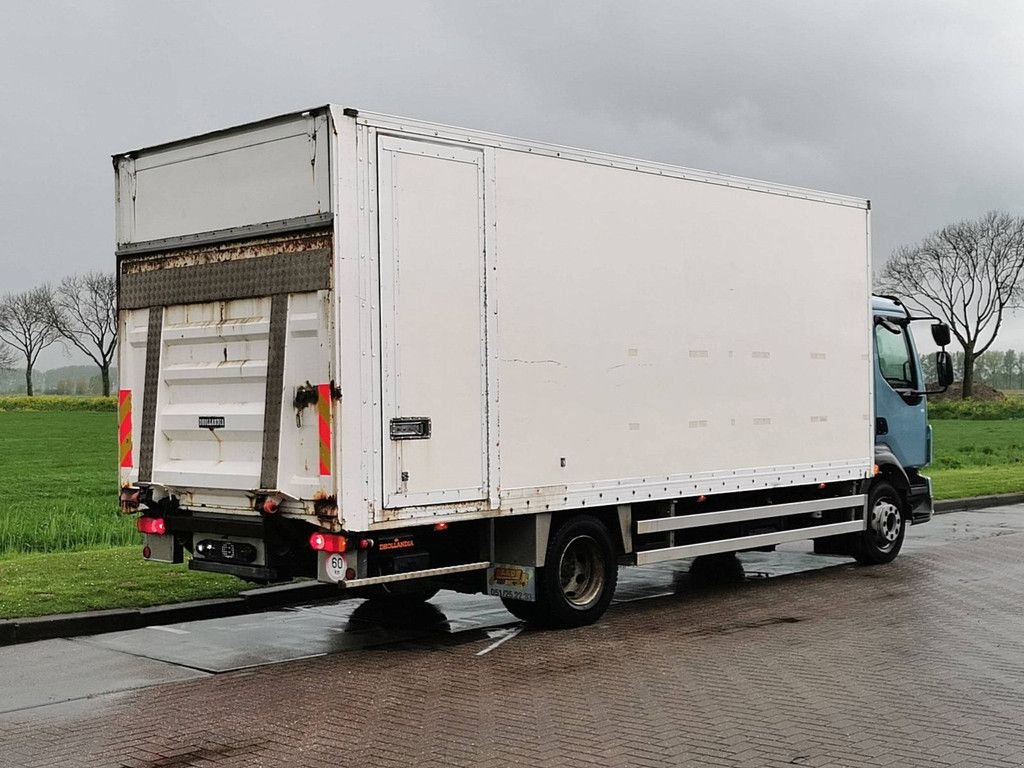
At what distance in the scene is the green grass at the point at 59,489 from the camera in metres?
15.5

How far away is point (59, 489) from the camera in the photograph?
25.2 meters

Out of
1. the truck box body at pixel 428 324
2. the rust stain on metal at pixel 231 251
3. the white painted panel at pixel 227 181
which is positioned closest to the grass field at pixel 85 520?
the truck box body at pixel 428 324

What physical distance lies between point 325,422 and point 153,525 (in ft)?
7.07

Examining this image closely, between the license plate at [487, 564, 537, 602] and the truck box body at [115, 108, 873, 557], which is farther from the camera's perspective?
the license plate at [487, 564, 537, 602]

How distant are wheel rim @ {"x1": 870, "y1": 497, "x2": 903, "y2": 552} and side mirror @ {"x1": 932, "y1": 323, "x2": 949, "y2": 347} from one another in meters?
1.79

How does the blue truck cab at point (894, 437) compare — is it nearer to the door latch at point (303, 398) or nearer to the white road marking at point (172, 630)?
the door latch at point (303, 398)

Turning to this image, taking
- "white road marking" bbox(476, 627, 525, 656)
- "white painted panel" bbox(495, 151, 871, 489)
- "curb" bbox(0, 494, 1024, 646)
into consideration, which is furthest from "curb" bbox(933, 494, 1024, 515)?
"curb" bbox(0, 494, 1024, 646)

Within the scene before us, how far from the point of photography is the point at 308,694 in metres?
7.86

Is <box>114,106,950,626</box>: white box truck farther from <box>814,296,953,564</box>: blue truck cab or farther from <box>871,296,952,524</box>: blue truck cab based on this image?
<box>871,296,952,524</box>: blue truck cab

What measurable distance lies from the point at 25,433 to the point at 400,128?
149 feet

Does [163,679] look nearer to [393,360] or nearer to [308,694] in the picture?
Answer: [308,694]

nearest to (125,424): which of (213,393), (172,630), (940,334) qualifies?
(213,393)

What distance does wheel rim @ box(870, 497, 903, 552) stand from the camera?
13.7 m

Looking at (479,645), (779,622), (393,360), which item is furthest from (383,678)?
(779,622)
